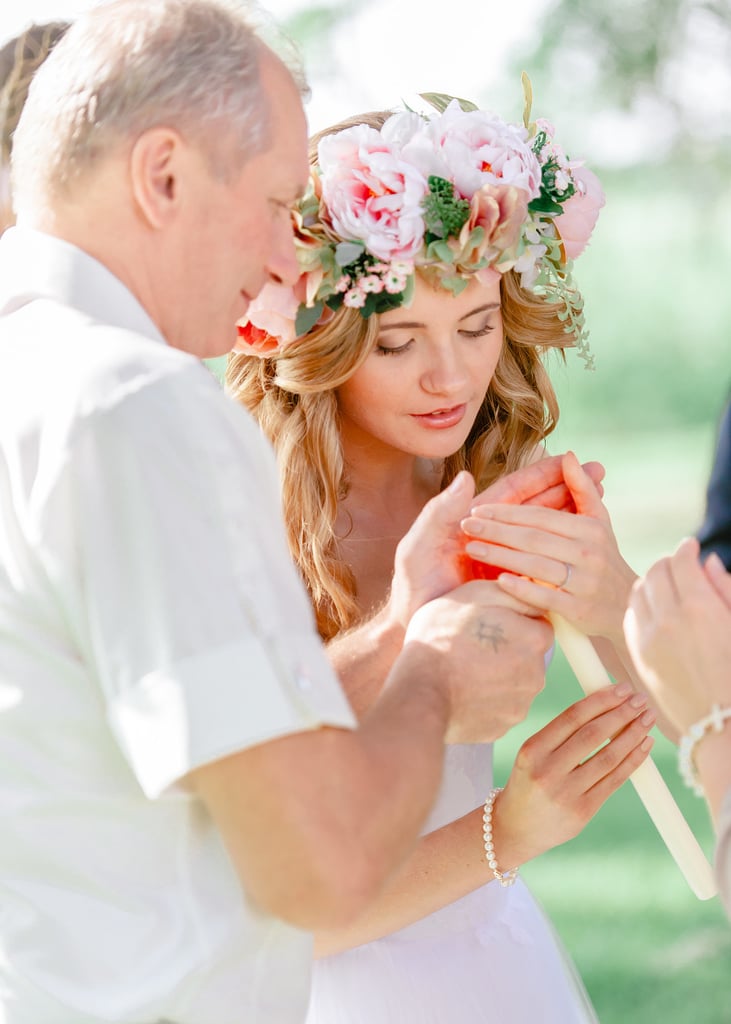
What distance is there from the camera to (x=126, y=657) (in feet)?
5.02

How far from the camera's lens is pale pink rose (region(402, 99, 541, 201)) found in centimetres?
282

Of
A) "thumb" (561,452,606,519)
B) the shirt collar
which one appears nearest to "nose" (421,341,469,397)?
"thumb" (561,452,606,519)

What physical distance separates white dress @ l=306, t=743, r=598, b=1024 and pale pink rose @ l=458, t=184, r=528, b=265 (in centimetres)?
107

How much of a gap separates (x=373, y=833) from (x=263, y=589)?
30 centimetres

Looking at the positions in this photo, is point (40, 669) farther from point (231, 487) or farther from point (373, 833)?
point (373, 833)

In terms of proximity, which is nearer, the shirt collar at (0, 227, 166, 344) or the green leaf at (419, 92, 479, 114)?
the shirt collar at (0, 227, 166, 344)

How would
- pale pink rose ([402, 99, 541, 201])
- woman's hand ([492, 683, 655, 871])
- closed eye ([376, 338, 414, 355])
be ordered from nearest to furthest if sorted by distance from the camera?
woman's hand ([492, 683, 655, 871]) → pale pink rose ([402, 99, 541, 201]) → closed eye ([376, 338, 414, 355])

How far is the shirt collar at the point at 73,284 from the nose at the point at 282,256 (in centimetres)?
23

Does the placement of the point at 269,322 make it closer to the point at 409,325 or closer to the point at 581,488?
the point at 409,325

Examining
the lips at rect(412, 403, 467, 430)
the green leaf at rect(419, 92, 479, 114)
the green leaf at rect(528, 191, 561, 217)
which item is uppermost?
the green leaf at rect(419, 92, 479, 114)

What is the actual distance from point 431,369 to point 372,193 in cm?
38

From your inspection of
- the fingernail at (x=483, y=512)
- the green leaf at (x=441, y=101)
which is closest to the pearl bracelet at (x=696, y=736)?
the fingernail at (x=483, y=512)

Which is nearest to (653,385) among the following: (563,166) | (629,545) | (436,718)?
(629,545)

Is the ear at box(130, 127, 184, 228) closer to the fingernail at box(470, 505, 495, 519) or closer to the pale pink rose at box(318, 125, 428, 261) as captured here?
the fingernail at box(470, 505, 495, 519)
